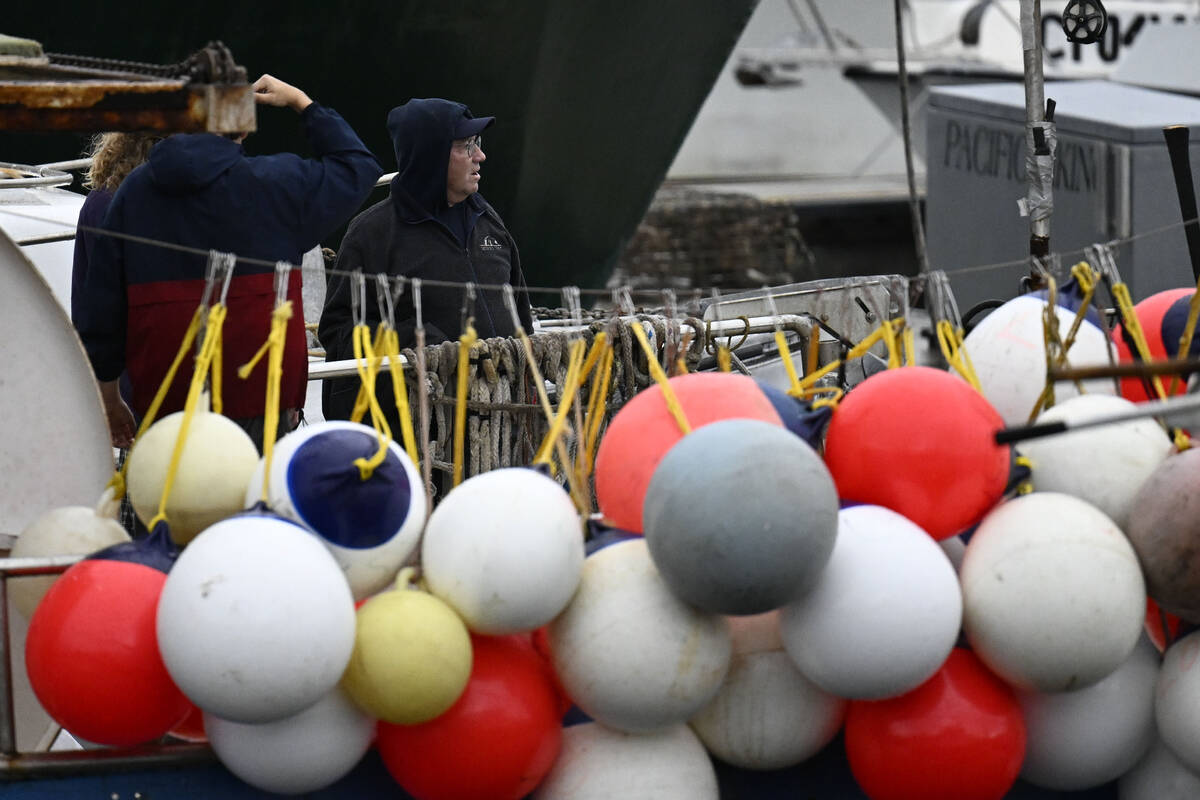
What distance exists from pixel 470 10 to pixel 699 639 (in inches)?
229

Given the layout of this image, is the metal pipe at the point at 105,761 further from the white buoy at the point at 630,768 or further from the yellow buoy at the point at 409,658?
the white buoy at the point at 630,768

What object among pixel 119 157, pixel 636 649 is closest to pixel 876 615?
pixel 636 649

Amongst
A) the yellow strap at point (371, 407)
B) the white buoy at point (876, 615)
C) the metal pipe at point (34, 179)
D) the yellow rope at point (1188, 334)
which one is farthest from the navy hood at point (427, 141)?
the white buoy at point (876, 615)

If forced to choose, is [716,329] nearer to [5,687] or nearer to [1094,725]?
[1094,725]

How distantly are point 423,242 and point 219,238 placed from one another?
94 centimetres

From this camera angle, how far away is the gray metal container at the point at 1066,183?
793cm

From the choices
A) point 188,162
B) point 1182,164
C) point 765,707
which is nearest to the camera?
point 765,707

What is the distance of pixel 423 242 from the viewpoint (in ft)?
15.0

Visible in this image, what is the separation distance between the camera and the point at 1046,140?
5051 mm

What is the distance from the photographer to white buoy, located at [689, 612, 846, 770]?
111 inches

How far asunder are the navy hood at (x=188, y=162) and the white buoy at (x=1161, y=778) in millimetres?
2407

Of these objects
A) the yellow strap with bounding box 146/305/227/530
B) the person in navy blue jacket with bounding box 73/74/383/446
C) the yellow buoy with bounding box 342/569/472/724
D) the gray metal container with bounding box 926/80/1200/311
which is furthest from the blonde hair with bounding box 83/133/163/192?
the gray metal container with bounding box 926/80/1200/311

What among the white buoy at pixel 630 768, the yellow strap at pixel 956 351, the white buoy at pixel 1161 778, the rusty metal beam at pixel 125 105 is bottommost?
the white buoy at pixel 1161 778

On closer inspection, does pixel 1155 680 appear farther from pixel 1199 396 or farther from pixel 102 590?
pixel 102 590
